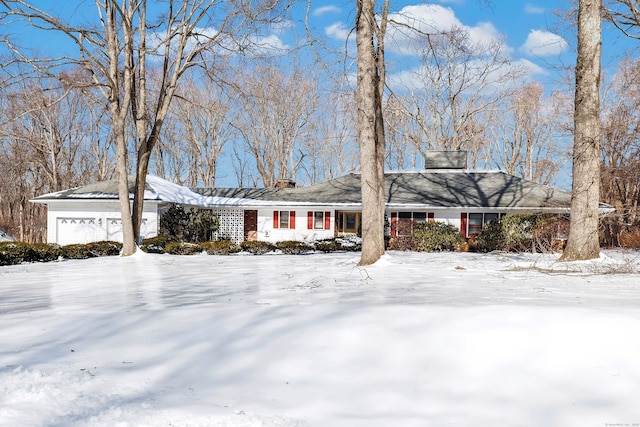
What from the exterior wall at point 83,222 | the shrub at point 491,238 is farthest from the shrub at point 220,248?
the shrub at point 491,238

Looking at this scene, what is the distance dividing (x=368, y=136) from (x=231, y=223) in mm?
15741

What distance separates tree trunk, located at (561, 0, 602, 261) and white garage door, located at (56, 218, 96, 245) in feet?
64.4

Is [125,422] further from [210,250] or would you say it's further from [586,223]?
[210,250]

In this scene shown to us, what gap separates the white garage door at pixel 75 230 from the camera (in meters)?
21.2

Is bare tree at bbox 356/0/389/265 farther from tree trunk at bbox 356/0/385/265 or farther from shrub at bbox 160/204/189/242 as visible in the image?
shrub at bbox 160/204/189/242

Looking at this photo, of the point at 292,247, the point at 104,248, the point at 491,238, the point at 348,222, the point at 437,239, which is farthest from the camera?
the point at 348,222

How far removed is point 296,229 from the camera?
77.0 ft

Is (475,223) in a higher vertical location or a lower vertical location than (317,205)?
lower

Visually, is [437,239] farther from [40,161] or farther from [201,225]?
[40,161]

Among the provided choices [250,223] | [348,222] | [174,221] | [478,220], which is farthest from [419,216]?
[174,221]

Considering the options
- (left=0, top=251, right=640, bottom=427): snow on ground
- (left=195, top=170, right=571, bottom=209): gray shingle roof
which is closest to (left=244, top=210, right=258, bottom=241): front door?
(left=195, top=170, right=571, bottom=209): gray shingle roof

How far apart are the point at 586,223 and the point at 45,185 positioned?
130 ft

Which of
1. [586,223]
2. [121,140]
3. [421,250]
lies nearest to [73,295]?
[586,223]

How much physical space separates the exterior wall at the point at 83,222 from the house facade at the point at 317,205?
41mm
